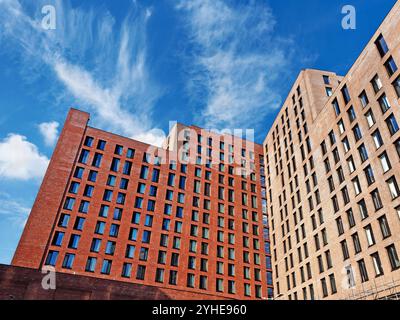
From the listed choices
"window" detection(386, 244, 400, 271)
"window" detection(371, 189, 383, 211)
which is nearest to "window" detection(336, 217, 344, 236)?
"window" detection(371, 189, 383, 211)

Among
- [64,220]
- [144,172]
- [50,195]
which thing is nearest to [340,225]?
[144,172]

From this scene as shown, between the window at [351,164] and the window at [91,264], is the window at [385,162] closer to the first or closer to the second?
the window at [351,164]

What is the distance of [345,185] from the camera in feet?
125

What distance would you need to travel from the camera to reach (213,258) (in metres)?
56.3

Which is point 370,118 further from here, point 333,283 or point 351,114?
point 333,283

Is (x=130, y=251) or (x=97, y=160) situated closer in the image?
(x=130, y=251)

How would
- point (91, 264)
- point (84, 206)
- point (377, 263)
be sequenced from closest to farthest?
point (377, 263) < point (91, 264) < point (84, 206)

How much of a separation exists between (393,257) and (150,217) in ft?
123

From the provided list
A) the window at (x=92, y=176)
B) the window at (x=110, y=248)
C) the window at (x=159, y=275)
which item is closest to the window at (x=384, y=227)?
the window at (x=159, y=275)

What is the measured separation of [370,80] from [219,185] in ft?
116

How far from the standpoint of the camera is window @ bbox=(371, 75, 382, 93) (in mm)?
35906
